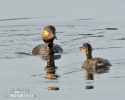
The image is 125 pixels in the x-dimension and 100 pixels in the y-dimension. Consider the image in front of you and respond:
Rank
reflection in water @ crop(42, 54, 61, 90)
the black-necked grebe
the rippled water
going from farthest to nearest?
the black-necked grebe
reflection in water @ crop(42, 54, 61, 90)
the rippled water

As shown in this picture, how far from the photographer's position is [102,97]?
14.5 meters

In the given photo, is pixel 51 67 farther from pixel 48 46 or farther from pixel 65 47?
pixel 65 47

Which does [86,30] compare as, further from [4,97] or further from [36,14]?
[4,97]

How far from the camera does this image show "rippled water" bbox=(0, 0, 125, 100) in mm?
15508

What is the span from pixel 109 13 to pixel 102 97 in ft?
40.7

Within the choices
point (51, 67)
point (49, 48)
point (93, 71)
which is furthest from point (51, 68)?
point (49, 48)

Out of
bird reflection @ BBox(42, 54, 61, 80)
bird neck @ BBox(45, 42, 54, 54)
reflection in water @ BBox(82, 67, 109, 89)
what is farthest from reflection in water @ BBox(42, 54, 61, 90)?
reflection in water @ BBox(82, 67, 109, 89)

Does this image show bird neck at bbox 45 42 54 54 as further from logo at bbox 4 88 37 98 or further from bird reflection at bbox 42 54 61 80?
logo at bbox 4 88 37 98

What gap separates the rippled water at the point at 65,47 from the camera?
15.5 metres

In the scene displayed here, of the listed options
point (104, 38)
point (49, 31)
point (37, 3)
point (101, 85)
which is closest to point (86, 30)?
point (104, 38)

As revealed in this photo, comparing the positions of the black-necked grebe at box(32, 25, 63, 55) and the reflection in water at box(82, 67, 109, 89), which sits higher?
the black-necked grebe at box(32, 25, 63, 55)

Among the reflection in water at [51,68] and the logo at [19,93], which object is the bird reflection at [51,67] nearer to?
the reflection in water at [51,68]

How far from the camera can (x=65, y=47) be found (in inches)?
878

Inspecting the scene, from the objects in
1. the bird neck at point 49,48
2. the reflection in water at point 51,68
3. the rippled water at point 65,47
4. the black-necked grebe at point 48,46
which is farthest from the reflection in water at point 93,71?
the bird neck at point 49,48
